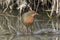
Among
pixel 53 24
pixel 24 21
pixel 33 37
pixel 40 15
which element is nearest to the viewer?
pixel 33 37

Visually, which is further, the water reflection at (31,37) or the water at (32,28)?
the water at (32,28)

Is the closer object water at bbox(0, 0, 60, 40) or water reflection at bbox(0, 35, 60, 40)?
water reflection at bbox(0, 35, 60, 40)

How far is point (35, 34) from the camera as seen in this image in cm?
579

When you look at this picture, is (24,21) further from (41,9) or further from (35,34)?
(41,9)

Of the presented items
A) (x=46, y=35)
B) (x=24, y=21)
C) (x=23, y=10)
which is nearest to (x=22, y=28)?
(x=24, y=21)

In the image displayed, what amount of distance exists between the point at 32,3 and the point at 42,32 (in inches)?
79.9

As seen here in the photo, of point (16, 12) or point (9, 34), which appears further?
point (16, 12)

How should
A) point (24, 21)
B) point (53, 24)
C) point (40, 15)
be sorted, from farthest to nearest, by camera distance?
point (40, 15) → point (53, 24) → point (24, 21)

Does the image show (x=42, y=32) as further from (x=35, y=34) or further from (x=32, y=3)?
(x=32, y=3)

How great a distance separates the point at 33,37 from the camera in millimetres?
5547

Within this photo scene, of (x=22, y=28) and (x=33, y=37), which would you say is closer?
(x=33, y=37)

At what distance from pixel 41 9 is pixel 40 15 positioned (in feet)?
0.99

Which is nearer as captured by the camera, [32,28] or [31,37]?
[31,37]

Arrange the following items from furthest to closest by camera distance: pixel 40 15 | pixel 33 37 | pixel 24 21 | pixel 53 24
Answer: pixel 40 15, pixel 53 24, pixel 24 21, pixel 33 37
